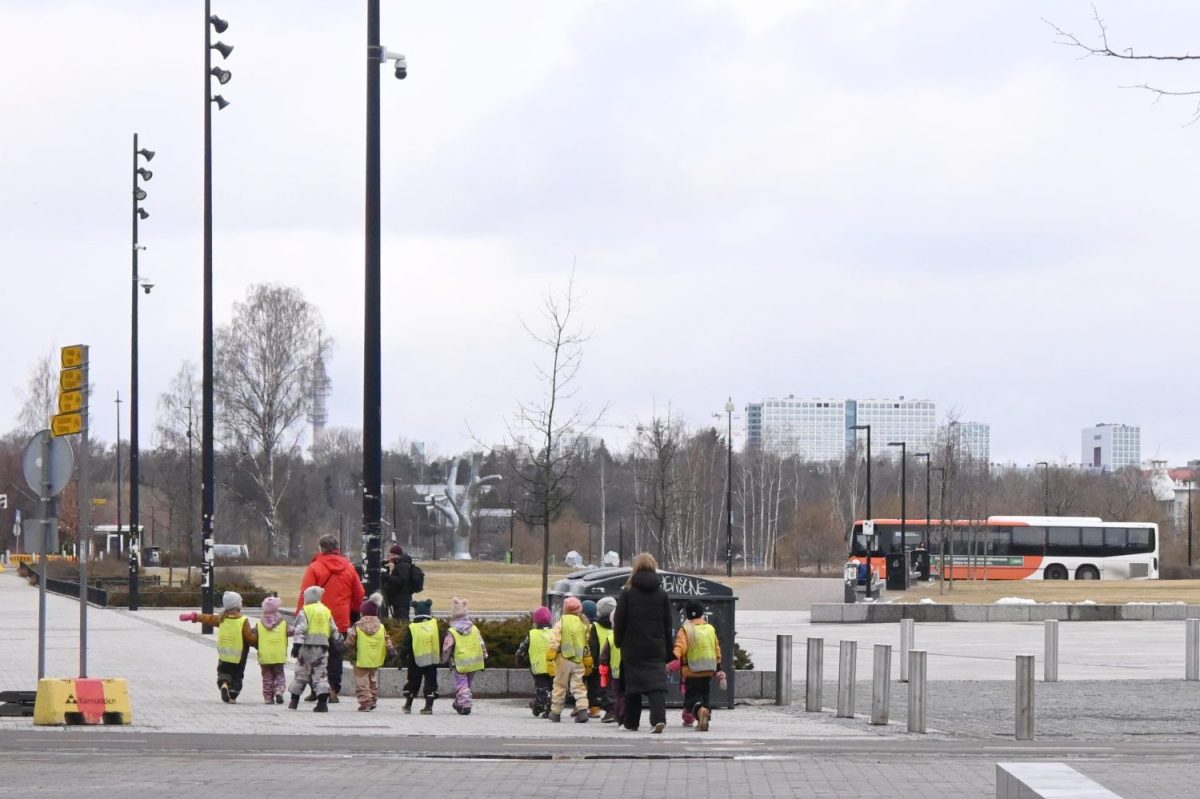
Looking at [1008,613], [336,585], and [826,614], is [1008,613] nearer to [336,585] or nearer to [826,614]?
[826,614]

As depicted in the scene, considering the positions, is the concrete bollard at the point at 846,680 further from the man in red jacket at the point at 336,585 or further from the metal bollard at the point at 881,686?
the man in red jacket at the point at 336,585

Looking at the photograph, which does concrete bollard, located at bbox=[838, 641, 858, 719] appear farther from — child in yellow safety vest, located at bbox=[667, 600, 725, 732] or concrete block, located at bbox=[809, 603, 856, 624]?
concrete block, located at bbox=[809, 603, 856, 624]

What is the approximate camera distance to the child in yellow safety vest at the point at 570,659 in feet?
58.0

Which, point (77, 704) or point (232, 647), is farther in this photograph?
point (232, 647)

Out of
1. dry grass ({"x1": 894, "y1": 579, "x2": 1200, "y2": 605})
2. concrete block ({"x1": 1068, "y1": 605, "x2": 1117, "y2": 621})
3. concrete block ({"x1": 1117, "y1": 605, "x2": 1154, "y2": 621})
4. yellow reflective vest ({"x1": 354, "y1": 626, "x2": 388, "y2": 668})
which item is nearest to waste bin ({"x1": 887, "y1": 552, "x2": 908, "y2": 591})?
dry grass ({"x1": 894, "y1": 579, "x2": 1200, "y2": 605})

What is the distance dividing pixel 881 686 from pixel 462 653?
413cm

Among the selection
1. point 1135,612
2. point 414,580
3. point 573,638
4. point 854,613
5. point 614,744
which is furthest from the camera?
point 1135,612

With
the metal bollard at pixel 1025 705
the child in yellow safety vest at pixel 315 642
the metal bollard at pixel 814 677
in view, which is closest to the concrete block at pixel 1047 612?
the metal bollard at pixel 814 677

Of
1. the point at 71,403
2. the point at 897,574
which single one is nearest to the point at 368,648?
the point at 71,403

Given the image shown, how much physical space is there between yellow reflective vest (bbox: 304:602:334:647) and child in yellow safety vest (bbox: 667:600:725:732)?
369 cm

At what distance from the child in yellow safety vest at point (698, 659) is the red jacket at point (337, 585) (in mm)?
4006

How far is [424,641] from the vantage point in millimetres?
18391

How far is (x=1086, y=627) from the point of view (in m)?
39.2

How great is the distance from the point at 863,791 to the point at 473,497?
364ft
